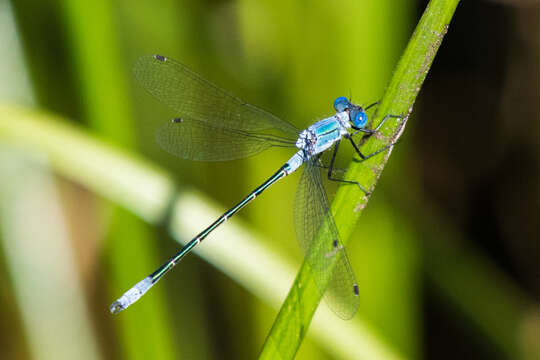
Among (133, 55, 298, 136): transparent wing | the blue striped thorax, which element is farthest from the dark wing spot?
the blue striped thorax

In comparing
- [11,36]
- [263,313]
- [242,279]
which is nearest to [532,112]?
[263,313]

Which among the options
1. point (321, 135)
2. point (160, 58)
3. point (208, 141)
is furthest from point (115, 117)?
point (321, 135)

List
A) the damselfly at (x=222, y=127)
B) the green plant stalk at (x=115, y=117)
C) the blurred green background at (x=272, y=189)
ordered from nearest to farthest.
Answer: the green plant stalk at (x=115, y=117) < the blurred green background at (x=272, y=189) < the damselfly at (x=222, y=127)

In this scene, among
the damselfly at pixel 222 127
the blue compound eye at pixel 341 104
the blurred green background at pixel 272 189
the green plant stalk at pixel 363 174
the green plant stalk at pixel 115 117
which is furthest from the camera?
the damselfly at pixel 222 127

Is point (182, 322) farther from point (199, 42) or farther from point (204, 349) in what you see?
point (199, 42)

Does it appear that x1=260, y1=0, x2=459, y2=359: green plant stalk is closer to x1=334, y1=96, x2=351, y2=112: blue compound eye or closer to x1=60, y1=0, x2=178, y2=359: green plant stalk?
x1=334, y1=96, x2=351, y2=112: blue compound eye

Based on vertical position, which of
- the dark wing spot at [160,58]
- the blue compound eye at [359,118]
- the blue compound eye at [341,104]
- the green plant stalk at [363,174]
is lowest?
the green plant stalk at [363,174]

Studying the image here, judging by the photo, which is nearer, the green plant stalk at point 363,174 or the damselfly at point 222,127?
the green plant stalk at point 363,174

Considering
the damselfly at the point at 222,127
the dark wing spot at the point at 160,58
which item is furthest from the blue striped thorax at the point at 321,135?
the dark wing spot at the point at 160,58

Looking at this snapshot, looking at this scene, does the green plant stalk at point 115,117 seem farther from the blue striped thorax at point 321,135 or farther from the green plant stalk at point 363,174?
the green plant stalk at point 363,174
